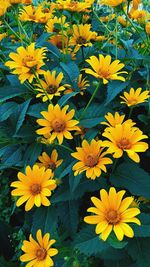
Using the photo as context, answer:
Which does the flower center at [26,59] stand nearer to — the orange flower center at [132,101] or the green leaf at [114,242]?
the orange flower center at [132,101]

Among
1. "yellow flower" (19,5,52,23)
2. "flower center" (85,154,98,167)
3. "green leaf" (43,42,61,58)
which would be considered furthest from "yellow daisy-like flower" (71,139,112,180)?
"yellow flower" (19,5,52,23)

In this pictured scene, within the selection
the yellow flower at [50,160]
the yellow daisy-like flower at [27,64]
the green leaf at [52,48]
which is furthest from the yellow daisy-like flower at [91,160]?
the green leaf at [52,48]

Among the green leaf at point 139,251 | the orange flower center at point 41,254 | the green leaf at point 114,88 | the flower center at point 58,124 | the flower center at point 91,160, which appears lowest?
the orange flower center at point 41,254

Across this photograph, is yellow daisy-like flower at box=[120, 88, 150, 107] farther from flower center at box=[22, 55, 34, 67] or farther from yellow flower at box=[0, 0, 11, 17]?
yellow flower at box=[0, 0, 11, 17]

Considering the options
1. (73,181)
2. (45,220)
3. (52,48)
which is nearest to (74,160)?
(73,181)

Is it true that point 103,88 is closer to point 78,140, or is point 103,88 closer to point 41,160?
point 78,140

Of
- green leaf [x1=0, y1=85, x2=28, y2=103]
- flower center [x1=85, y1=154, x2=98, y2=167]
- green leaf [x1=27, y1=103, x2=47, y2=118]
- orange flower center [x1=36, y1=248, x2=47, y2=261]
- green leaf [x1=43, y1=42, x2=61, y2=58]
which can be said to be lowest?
orange flower center [x1=36, y1=248, x2=47, y2=261]

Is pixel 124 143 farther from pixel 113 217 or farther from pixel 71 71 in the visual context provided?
pixel 71 71
